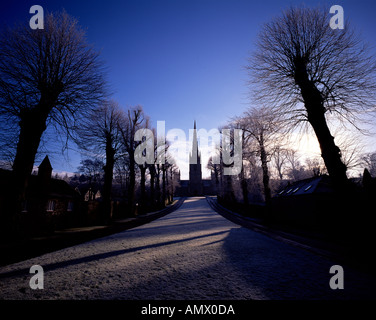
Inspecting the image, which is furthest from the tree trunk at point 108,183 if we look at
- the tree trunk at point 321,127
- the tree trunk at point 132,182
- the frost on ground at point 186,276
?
the tree trunk at point 321,127

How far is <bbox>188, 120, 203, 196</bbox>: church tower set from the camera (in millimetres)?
66562

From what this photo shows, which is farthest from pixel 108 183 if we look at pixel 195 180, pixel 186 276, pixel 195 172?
pixel 195 172

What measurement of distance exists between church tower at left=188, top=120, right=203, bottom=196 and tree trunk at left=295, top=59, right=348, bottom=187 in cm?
6098

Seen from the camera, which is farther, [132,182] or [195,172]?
[195,172]

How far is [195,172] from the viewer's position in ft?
226

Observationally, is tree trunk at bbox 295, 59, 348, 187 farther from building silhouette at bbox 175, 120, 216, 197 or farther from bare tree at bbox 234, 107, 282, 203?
building silhouette at bbox 175, 120, 216, 197

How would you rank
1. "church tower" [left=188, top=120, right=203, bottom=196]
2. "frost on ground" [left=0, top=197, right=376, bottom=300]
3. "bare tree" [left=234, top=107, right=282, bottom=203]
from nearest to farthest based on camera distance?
"frost on ground" [left=0, top=197, right=376, bottom=300] → "bare tree" [left=234, top=107, right=282, bottom=203] → "church tower" [left=188, top=120, right=203, bottom=196]

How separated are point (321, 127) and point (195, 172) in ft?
206

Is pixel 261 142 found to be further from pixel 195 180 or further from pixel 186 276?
pixel 195 180

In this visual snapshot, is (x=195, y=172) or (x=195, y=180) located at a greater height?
(x=195, y=172)

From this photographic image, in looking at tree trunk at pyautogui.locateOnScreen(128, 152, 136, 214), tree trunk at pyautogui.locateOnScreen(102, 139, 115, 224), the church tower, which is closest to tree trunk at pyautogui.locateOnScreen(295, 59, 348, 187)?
tree trunk at pyautogui.locateOnScreen(102, 139, 115, 224)

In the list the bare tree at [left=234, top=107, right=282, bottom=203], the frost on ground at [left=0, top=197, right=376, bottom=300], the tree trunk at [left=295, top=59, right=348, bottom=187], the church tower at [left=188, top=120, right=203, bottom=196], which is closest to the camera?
the frost on ground at [left=0, top=197, right=376, bottom=300]
